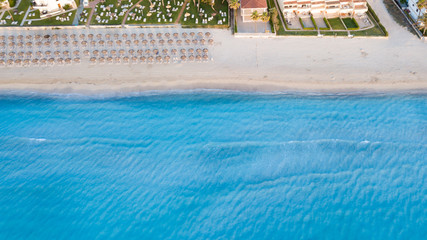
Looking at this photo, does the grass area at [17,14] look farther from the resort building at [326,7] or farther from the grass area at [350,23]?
the grass area at [350,23]

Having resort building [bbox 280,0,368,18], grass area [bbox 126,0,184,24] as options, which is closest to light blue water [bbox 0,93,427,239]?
grass area [bbox 126,0,184,24]

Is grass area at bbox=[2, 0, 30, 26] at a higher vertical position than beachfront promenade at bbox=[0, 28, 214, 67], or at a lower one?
higher

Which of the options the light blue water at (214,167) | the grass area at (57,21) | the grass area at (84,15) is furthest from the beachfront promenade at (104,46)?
the light blue water at (214,167)

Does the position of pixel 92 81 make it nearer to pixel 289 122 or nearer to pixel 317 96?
pixel 289 122

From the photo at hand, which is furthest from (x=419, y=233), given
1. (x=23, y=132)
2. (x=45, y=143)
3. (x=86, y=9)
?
(x=86, y=9)

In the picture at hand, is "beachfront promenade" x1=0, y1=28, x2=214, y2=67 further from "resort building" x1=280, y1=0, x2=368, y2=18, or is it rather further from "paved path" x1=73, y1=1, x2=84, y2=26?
"resort building" x1=280, y1=0, x2=368, y2=18

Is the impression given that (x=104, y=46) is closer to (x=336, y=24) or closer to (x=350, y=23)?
(x=336, y=24)
